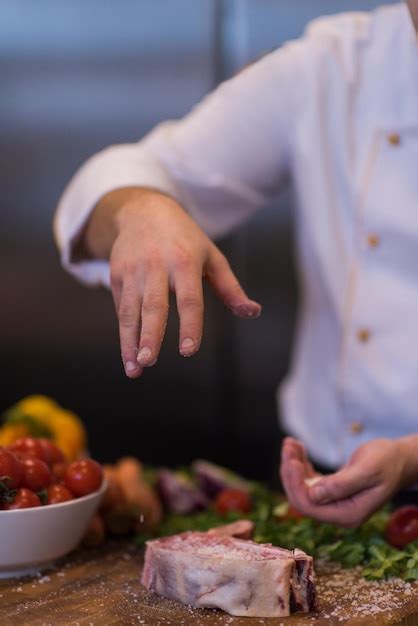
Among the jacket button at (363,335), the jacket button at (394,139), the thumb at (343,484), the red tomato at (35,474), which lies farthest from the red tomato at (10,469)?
the jacket button at (394,139)

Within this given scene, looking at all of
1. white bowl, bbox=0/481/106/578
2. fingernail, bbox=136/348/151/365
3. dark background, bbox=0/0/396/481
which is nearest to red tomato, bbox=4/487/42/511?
white bowl, bbox=0/481/106/578

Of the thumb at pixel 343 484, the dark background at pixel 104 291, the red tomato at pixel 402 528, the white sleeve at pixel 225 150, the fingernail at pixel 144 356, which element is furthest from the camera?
the dark background at pixel 104 291

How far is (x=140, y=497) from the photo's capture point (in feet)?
4.30

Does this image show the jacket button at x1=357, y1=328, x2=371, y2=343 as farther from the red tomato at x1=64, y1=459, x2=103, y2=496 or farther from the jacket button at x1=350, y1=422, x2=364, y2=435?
the red tomato at x1=64, y1=459, x2=103, y2=496

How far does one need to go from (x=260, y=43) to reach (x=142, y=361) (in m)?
1.55

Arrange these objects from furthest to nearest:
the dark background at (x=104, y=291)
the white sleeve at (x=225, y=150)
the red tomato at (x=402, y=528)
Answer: the dark background at (x=104, y=291), the white sleeve at (x=225, y=150), the red tomato at (x=402, y=528)

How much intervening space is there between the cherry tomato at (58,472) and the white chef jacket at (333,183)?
266 millimetres

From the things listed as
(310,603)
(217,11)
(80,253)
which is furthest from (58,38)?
(310,603)

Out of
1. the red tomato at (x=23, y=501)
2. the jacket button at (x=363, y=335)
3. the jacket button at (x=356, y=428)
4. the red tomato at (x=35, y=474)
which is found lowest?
the jacket button at (x=356, y=428)

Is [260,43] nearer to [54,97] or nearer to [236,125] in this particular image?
[54,97]

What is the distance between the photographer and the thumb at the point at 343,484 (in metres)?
1.05

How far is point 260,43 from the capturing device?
231 centimetres

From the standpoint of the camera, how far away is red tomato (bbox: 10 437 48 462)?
1143 millimetres

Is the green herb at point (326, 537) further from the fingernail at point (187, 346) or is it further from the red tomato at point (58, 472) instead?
the fingernail at point (187, 346)
